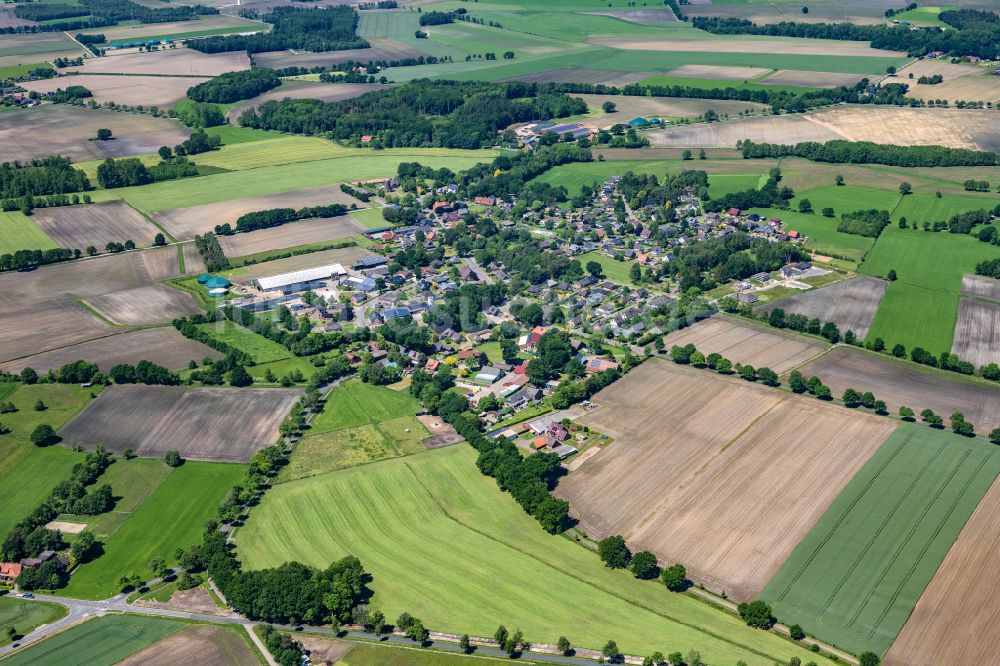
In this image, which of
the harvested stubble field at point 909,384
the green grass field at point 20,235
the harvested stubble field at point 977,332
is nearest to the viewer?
the harvested stubble field at point 909,384

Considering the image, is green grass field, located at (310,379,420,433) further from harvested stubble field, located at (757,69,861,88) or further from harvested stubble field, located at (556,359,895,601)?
harvested stubble field, located at (757,69,861,88)

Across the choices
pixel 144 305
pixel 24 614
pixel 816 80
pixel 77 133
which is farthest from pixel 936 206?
pixel 77 133

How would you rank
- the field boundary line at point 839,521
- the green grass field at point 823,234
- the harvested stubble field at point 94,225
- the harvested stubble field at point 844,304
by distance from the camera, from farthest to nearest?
the harvested stubble field at point 94,225, the green grass field at point 823,234, the harvested stubble field at point 844,304, the field boundary line at point 839,521

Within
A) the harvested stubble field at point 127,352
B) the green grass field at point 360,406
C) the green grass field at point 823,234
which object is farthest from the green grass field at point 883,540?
the harvested stubble field at point 127,352

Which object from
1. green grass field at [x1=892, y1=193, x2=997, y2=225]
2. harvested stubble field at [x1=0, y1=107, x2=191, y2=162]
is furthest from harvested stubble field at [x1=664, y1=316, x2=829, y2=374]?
harvested stubble field at [x1=0, y1=107, x2=191, y2=162]

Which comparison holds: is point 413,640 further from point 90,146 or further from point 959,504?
point 90,146

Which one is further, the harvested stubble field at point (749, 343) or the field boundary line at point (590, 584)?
the harvested stubble field at point (749, 343)

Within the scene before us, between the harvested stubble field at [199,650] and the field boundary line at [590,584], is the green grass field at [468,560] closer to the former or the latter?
the field boundary line at [590,584]
